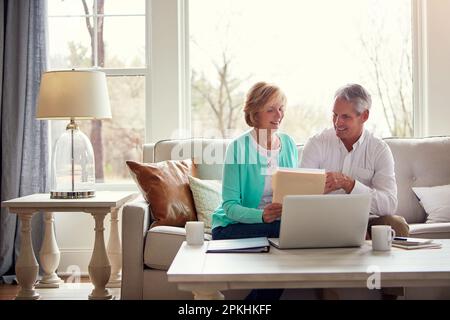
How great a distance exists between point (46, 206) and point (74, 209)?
15 centimetres

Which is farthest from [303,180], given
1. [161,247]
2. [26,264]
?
[26,264]

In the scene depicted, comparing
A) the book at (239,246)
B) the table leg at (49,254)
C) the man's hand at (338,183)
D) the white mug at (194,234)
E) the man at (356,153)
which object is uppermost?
the man at (356,153)

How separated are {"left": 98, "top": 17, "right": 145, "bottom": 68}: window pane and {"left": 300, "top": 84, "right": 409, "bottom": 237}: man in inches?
76.1

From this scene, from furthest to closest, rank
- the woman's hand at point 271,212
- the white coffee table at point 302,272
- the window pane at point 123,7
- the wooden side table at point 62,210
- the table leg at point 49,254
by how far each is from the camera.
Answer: the window pane at point 123,7 < the table leg at point 49,254 < the wooden side table at point 62,210 < the woman's hand at point 271,212 < the white coffee table at point 302,272

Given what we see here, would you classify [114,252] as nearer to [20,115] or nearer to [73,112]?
[73,112]

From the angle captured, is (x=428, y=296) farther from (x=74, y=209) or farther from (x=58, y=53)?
(x=58, y=53)

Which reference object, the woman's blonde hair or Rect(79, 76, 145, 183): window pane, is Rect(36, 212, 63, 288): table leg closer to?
Rect(79, 76, 145, 183): window pane

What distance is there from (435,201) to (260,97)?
1267 millimetres

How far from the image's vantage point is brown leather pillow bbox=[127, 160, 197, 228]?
12.4ft

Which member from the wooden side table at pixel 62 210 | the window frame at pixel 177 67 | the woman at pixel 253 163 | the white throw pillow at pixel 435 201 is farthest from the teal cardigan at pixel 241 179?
the window frame at pixel 177 67

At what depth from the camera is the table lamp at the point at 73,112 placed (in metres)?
4.10

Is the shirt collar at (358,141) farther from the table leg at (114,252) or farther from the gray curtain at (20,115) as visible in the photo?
the gray curtain at (20,115)

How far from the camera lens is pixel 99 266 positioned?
3930 mm

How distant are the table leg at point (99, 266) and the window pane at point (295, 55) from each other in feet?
4.07
